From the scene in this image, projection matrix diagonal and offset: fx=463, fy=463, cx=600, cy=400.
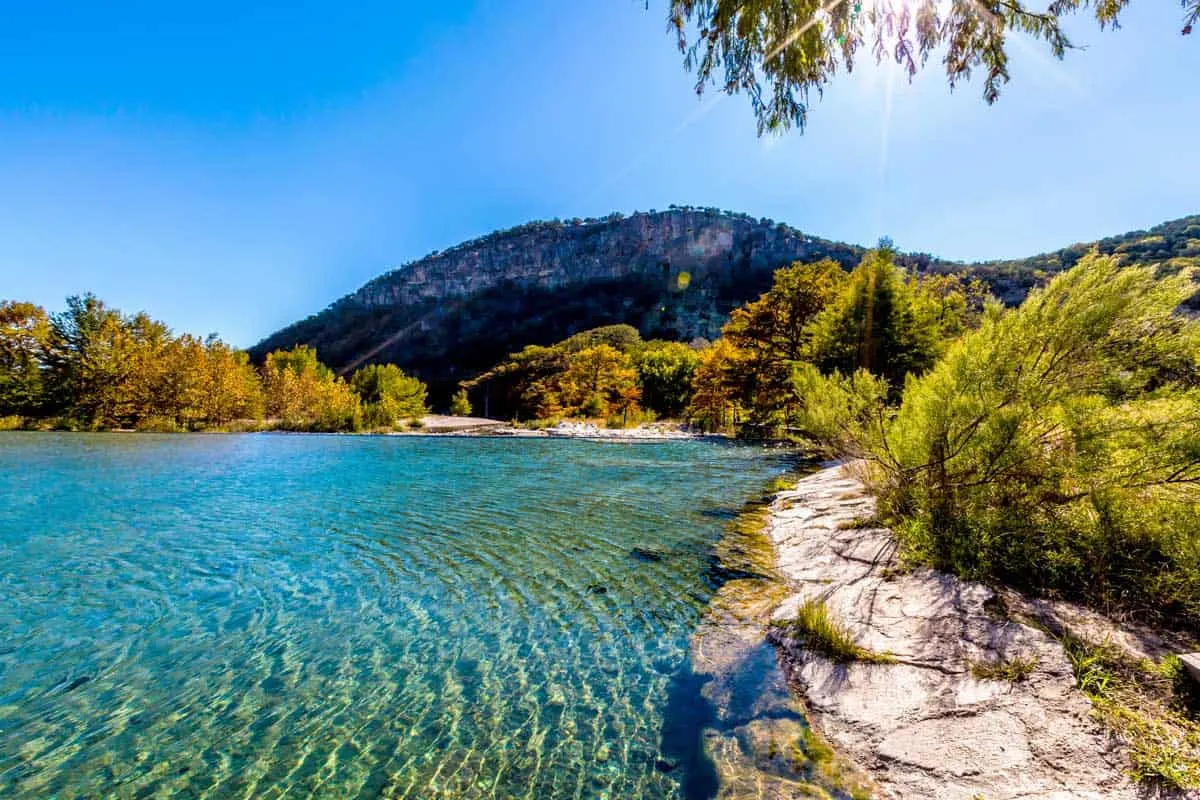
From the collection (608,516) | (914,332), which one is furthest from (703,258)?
(608,516)

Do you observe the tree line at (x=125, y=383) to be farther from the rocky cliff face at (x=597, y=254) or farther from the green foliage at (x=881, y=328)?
the rocky cliff face at (x=597, y=254)

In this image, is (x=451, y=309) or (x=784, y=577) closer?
(x=784, y=577)

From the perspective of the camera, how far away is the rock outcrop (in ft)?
8.20

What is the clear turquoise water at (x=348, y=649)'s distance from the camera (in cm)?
302

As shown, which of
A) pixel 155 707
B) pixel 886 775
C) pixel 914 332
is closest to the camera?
pixel 886 775

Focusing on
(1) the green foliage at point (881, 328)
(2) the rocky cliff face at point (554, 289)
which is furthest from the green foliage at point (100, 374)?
(1) the green foliage at point (881, 328)

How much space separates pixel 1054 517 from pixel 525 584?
227 inches

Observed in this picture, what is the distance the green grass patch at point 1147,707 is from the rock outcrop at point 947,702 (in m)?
0.09

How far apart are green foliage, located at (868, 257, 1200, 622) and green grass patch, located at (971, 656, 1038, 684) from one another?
3.38ft

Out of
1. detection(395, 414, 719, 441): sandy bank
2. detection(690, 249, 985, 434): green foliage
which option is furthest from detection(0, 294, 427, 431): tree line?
detection(690, 249, 985, 434): green foliage

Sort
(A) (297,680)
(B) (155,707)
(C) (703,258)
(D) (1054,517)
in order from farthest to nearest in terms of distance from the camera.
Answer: (C) (703,258) < (D) (1054,517) < (A) (297,680) < (B) (155,707)

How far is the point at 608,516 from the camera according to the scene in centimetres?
1001

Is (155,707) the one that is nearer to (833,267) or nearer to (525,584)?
(525,584)

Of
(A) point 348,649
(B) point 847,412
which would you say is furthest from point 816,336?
(A) point 348,649
